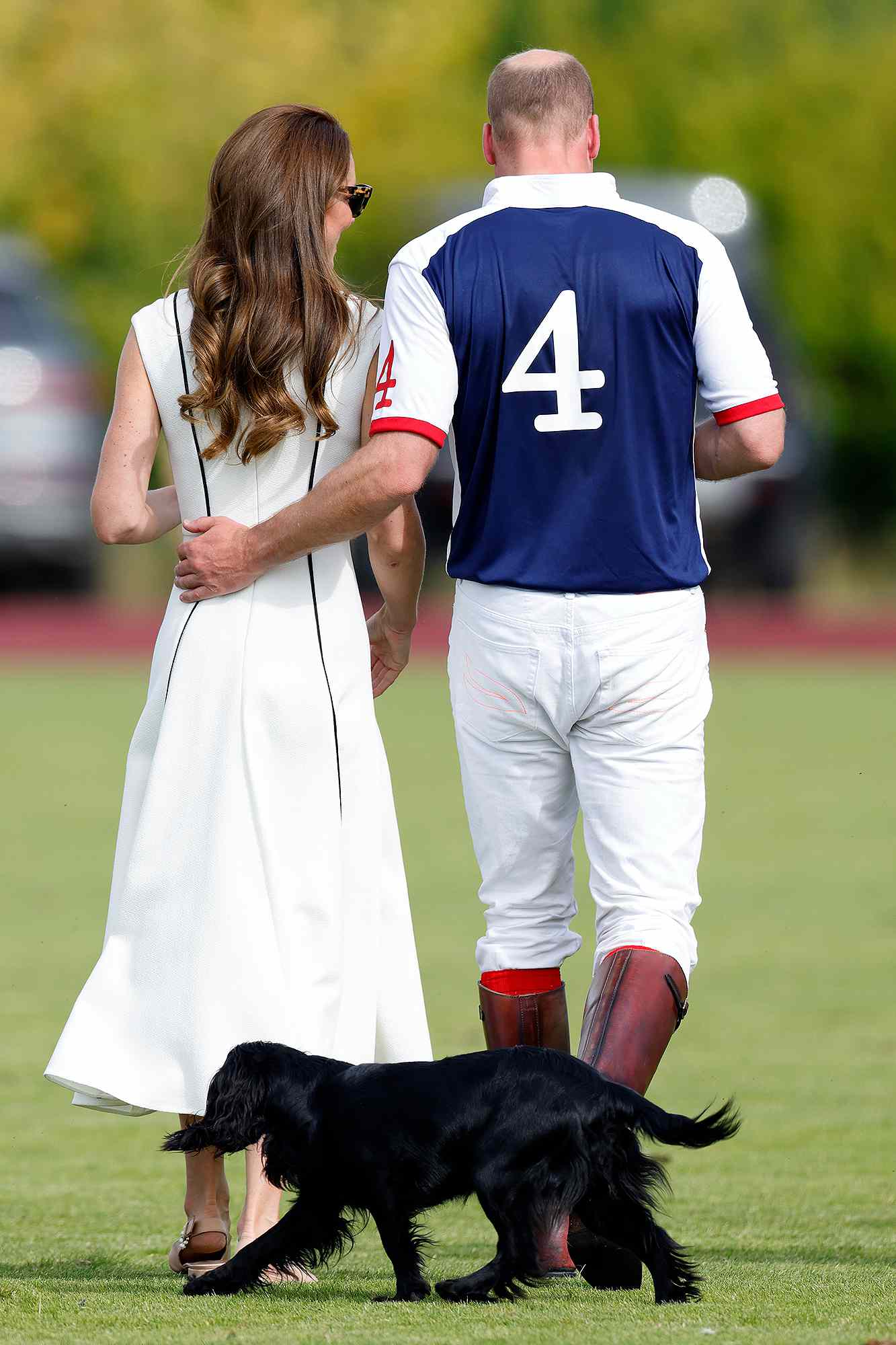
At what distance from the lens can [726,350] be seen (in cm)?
385

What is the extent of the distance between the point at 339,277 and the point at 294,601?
0.61m

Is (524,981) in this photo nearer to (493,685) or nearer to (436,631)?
(493,685)

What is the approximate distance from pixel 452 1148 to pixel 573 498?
1.18 metres

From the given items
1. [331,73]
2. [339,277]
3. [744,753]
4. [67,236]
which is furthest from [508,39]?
[339,277]

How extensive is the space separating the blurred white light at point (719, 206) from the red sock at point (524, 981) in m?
20.6

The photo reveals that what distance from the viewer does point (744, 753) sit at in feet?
42.7

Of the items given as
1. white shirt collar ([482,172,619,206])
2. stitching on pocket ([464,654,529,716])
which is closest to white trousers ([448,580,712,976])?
stitching on pocket ([464,654,529,716])

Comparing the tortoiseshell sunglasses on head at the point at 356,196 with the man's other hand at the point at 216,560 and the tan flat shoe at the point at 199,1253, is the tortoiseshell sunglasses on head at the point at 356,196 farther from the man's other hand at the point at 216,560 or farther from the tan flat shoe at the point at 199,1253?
the tan flat shoe at the point at 199,1253

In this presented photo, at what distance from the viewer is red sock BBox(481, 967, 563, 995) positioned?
13.2 feet

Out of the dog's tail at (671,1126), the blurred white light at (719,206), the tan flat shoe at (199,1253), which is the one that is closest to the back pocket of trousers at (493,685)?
the dog's tail at (671,1126)

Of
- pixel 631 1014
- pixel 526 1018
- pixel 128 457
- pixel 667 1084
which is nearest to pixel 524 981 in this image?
pixel 526 1018

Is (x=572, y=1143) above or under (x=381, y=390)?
under

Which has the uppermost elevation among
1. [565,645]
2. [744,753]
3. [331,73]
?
[331,73]

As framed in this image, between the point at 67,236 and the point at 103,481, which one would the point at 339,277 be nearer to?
the point at 103,481
